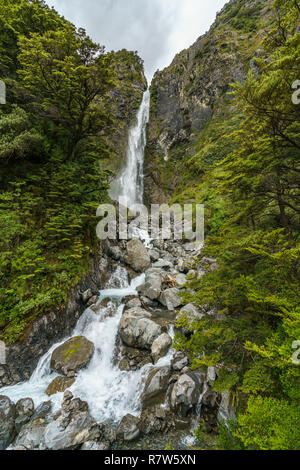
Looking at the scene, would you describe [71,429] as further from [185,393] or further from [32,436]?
[185,393]

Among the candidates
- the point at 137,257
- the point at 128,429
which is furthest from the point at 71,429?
the point at 137,257

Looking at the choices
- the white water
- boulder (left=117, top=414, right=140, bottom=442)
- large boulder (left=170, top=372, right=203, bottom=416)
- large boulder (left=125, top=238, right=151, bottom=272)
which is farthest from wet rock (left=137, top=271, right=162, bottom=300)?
boulder (left=117, top=414, right=140, bottom=442)

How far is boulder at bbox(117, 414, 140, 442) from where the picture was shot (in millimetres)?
4336

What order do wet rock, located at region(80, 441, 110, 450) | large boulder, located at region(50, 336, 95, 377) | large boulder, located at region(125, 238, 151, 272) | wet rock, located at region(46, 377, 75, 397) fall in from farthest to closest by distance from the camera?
large boulder, located at region(125, 238, 151, 272)
large boulder, located at region(50, 336, 95, 377)
wet rock, located at region(46, 377, 75, 397)
wet rock, located at region(80, 441, 110, 450)

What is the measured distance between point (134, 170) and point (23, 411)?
3063 cm

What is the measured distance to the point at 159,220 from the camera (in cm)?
2258

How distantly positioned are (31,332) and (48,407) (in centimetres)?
216

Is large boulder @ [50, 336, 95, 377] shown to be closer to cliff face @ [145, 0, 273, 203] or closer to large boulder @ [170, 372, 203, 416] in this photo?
large boulder @ [170, 372, 203, 416]

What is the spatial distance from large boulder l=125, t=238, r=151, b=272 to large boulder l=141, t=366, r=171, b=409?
686 centimetres

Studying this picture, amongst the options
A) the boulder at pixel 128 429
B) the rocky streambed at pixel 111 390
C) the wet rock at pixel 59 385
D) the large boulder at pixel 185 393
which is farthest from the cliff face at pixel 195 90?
the boulder at pixel 128 429

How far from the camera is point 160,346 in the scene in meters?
6.28

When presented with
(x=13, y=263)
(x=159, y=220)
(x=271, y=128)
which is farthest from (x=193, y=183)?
(x=13, y=263)

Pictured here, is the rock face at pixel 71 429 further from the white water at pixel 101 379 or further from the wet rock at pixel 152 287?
the wet rock at pixel 152 287

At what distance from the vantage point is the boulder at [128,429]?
171 inches
